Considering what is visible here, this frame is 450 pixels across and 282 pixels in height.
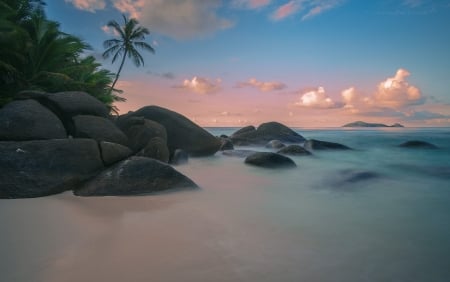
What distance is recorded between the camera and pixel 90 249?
265 centimetres

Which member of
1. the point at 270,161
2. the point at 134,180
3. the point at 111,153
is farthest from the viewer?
the point at 270,161

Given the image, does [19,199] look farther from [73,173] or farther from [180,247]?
[180,247]

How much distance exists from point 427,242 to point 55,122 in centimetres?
739

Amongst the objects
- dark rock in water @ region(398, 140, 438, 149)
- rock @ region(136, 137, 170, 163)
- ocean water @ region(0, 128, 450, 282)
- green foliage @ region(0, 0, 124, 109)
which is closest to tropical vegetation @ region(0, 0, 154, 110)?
green foliage @ region(0, 0, 124, 109)

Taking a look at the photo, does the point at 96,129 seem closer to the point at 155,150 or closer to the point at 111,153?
the point at 111,153

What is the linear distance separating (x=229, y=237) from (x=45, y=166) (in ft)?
12.6

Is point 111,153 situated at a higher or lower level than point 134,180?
higher

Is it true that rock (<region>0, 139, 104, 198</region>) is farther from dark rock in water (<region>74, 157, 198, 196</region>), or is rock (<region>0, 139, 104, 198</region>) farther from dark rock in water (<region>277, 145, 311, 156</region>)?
dark rock in water (<region>277, 145, 311, 156</region>)

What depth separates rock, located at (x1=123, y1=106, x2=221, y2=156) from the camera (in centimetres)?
1109

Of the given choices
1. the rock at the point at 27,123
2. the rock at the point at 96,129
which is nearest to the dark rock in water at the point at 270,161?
the rock at the point at 96,129

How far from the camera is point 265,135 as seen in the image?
21.1 meters

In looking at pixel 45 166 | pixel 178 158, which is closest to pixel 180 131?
pixel 178 158

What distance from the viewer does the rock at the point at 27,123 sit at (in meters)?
5.64

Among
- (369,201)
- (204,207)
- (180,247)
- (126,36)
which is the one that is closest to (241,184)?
(204,207)
